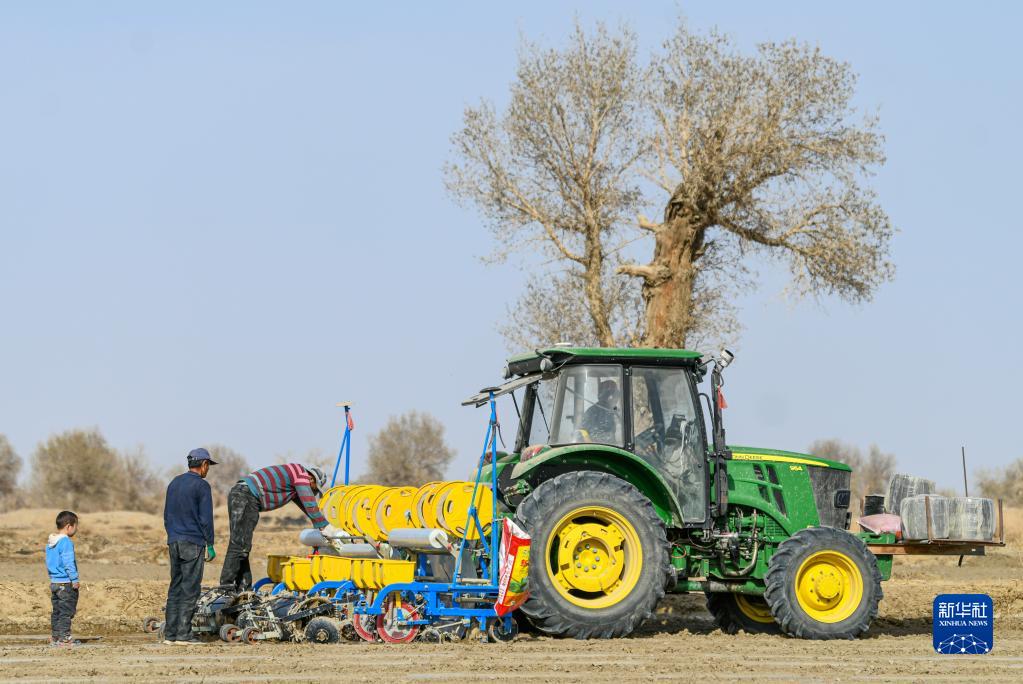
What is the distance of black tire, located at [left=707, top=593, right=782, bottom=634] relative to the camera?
1405 centimetres

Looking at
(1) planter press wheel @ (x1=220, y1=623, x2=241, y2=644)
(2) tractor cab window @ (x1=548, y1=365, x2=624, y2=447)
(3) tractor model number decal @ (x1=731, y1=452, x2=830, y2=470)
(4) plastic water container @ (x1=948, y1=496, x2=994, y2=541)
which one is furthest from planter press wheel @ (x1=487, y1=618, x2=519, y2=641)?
(4) plastic water container @ (x1=948, y1=496, x2=994, y2=541)

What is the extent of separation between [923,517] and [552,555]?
3.54m

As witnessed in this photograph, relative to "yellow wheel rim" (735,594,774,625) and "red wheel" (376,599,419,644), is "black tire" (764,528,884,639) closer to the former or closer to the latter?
"yellow wheel rim" (735,594,774,625)

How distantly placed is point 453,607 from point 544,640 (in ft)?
2.69

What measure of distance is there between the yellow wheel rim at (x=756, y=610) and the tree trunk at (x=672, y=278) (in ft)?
35.9

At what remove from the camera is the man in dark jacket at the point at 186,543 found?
40.6 ft

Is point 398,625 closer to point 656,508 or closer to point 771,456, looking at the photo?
point 656,508

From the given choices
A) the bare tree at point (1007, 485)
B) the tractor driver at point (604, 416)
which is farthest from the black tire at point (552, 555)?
the bare tree at point (1007, 485)

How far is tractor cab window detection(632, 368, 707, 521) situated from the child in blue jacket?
4961 millimetres

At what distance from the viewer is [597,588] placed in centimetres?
1250

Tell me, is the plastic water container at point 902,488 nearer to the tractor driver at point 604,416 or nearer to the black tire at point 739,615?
the black tire at point 739,615

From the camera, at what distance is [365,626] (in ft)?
40.0

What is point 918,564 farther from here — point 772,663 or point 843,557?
point 772,663

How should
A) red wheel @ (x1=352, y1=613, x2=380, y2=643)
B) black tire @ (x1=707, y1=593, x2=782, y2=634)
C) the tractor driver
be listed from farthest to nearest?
black tire @ (x1=707, y1=593, x2=782, y2=634) → the tractor driver → red wheel @ (x1=352, y1=613, x2=380, y2=643)
